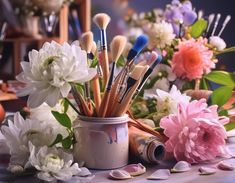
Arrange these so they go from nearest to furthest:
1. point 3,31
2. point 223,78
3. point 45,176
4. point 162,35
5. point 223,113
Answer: point 45,176 < point 223,113 < point 223,78 < point 162,35 < point 3,31

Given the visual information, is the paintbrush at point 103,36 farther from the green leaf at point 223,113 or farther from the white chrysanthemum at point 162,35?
the white chrysanthemum at point 162,35

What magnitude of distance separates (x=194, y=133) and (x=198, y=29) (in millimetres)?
608

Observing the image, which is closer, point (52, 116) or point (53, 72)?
point (53, 72)

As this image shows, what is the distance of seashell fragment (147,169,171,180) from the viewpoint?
0.67 meters

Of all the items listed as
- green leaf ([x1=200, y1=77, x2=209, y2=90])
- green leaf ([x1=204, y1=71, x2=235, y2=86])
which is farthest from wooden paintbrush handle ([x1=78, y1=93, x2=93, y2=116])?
green leaf ([x1=200, y1=77, x2=209, y2=90])

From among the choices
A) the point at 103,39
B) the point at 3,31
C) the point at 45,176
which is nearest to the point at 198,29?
the point at 103,39

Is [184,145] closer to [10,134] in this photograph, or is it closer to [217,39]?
Result: [10,134]

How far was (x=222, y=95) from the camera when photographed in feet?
2.85

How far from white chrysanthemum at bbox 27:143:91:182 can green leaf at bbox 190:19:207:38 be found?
0.72 metres

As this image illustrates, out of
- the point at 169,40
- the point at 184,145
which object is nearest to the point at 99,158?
the point at 184,145

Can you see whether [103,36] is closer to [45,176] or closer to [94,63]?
[94,63]

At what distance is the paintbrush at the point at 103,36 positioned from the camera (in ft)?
2.40

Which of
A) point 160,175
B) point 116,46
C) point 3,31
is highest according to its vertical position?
point 3,31

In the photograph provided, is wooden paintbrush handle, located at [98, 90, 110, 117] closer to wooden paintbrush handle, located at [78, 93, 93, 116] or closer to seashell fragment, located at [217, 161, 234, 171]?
wooden paintbrush handle, located at [78, 93, 93, 116]
